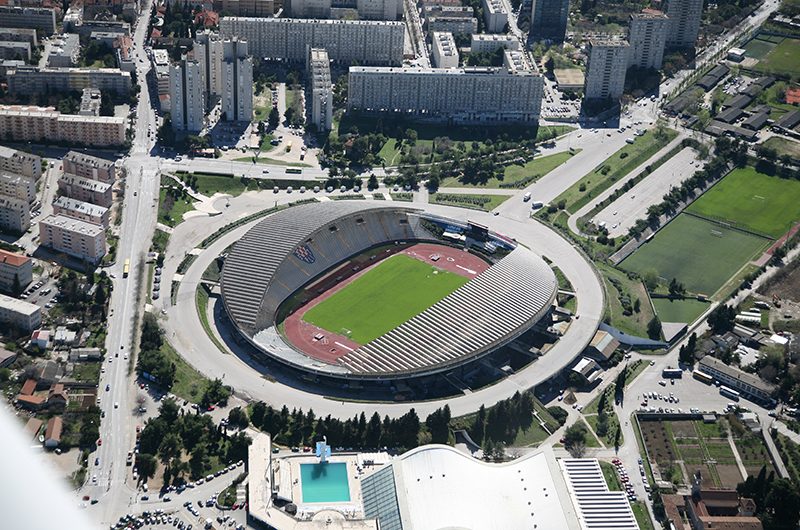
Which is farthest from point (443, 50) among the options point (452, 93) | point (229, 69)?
point (229, 69)

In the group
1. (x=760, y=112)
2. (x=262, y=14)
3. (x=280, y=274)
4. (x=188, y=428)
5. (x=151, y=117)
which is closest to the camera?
(x=188, y=428)

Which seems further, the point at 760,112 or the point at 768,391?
the point at 760,112

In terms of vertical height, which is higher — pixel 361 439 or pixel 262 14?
pixel 262 14

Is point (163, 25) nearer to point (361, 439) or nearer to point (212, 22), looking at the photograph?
point (212, 22)

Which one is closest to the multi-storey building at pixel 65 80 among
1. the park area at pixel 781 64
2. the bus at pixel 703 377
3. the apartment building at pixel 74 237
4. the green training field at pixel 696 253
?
the apartment building at pixel 74 237

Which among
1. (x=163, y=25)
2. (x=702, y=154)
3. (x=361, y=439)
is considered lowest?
(x=361, y=439)

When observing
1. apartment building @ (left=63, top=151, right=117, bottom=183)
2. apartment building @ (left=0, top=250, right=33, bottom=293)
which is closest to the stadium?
apartment building @ (left=0, top=250, right=33, bottom=293)

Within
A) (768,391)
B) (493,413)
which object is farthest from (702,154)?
(493,413)

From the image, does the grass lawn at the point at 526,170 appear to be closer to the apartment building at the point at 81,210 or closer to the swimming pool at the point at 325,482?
the apartment building at the point at 81,210
